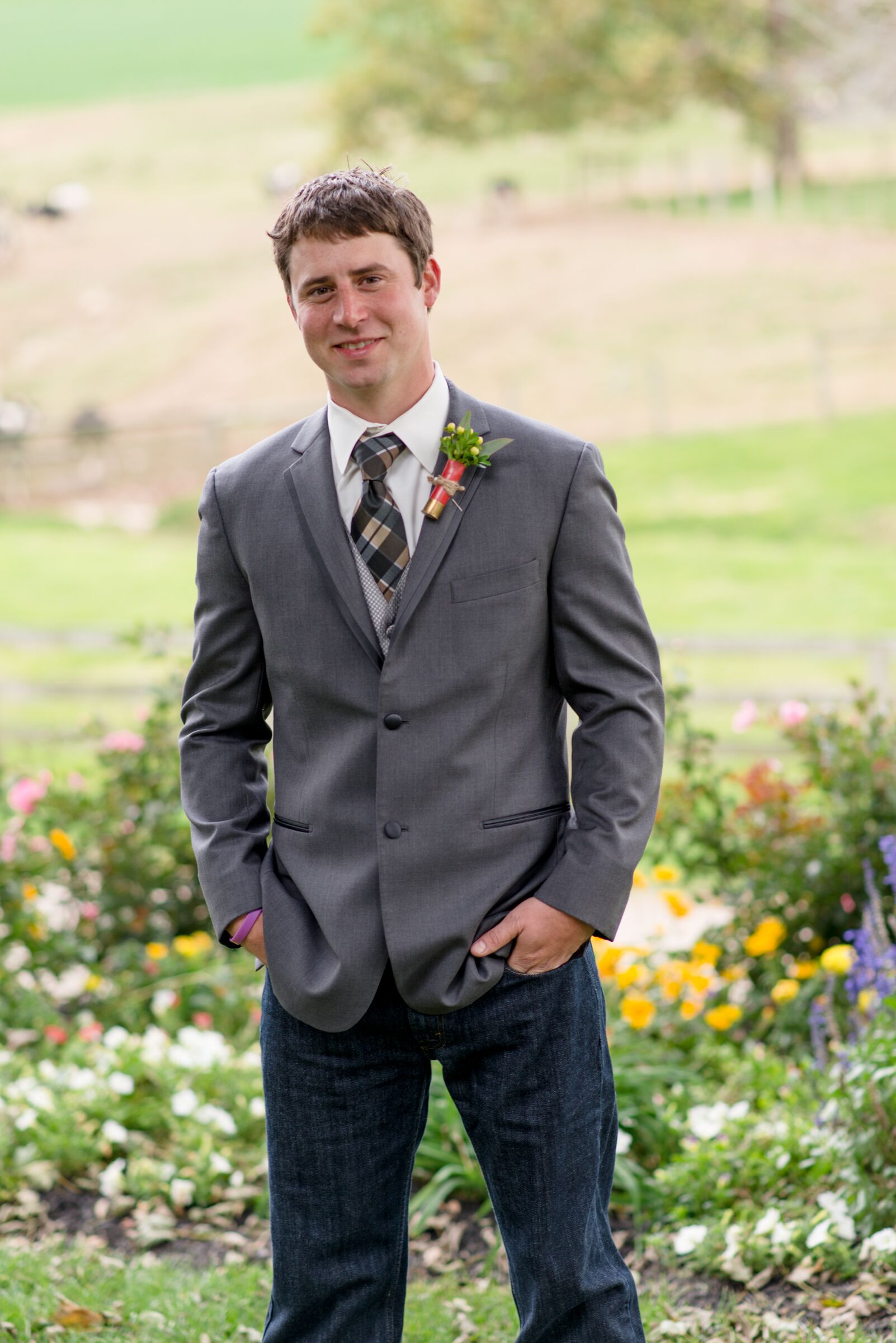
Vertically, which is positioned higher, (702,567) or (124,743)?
(702,567)

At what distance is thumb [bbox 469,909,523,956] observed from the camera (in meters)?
1.84

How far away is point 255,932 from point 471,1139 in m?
0.40

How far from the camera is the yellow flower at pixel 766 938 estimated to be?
351cm

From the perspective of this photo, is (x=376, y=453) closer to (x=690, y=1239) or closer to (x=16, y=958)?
(x=690, y=1239)

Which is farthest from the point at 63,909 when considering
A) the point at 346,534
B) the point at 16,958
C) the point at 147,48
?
the point at 147,48

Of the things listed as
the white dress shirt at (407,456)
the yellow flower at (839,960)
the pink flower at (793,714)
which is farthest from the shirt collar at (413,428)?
the pink flower at (793,714)

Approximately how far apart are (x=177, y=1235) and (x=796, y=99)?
22.3 m

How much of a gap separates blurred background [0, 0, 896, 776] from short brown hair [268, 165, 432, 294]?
269 inches

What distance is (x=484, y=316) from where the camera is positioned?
68.3 ft

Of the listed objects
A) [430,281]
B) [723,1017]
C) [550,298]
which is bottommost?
[723,1017]

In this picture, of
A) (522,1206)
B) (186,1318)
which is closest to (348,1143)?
(522,1206)

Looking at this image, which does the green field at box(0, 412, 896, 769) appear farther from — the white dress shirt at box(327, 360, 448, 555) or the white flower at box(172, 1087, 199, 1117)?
the white dress shirt at box(327, 360, 448, 555)

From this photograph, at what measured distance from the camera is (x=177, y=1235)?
299cm

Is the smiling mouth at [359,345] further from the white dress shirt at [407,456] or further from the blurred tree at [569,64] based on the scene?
the blurred tree at [569,64]
